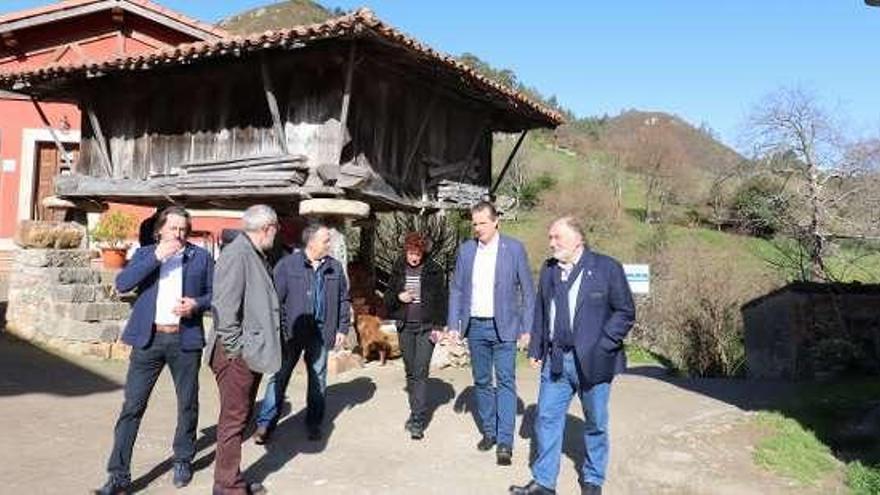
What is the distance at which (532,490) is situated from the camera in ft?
15.9

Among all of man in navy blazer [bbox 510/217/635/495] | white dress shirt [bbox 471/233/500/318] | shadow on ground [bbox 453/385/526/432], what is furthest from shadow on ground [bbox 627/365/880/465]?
white dress shirt [bbox 471/233/500/318]

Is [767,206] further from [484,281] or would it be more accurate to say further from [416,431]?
[484,281]

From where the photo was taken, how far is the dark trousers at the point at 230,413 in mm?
4523

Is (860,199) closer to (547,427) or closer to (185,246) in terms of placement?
(547,427)

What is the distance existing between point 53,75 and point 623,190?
1368 inches

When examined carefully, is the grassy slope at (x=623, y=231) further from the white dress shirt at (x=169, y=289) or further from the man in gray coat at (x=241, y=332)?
the white dress shirt at (x=169, y=289)

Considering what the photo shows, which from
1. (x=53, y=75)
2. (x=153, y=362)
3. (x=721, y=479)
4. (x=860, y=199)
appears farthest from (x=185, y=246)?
(x=860, y=199)

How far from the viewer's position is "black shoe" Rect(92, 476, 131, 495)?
4.75 meters

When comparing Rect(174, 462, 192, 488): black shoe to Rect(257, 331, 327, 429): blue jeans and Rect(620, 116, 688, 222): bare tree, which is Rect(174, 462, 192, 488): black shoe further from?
Rect(620, 116, 688, 222): bare tree

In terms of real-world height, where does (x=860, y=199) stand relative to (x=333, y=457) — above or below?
above

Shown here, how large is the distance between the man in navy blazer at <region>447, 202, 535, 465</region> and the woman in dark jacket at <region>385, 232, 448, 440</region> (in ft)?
1.50

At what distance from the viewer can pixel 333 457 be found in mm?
5934

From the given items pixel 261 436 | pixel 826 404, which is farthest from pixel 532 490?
pixel 826 404

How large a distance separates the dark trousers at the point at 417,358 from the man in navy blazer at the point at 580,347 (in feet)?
5.20
